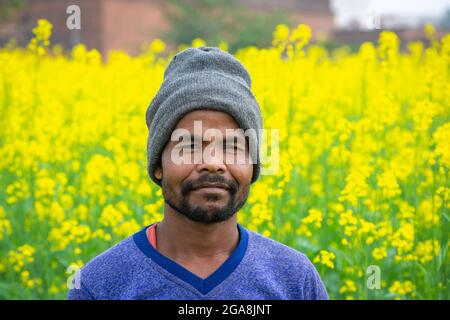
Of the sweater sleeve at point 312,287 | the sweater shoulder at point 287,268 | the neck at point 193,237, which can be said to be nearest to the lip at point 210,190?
the neck at point 193,237

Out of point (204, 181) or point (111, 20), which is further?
point (111, 20)

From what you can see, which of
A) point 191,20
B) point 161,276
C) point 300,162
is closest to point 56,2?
point 191,20

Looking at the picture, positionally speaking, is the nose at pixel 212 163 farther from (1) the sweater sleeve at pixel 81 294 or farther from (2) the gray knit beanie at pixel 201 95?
(1) the sweater sleeve at pixel 81 294

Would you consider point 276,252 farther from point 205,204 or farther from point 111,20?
point 111,20

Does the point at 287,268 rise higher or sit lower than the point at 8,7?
lower

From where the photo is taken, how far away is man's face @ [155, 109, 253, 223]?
1701 mm

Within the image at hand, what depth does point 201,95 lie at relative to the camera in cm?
178

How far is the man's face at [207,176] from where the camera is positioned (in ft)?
5.58

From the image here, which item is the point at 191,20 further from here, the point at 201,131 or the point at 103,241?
the point at 201,131

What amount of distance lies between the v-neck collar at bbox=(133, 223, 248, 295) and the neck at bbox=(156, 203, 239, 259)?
41 mm

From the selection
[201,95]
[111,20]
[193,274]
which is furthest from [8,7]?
[193,274]

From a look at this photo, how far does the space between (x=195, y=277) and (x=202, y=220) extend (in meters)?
0.15

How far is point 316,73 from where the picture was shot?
579 centimetres
